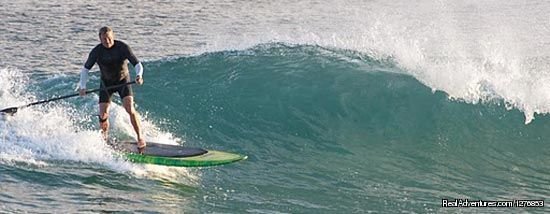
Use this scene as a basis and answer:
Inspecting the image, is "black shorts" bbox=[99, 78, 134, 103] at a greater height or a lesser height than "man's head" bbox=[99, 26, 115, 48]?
lesser

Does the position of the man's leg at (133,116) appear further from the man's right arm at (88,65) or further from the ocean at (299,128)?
the man's right arm at (88,65)

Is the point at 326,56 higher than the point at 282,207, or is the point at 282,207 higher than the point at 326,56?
the point at 326,56

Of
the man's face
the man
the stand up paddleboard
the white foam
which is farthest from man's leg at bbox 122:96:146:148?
the man's face

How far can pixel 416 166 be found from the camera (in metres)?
12.6

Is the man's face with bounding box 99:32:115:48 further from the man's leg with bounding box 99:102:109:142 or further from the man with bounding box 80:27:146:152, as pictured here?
the man's leg with bounding box 99:102:109:142

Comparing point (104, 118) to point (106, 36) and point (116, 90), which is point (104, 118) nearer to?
point (116, 90)

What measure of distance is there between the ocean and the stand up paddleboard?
17 centimetres

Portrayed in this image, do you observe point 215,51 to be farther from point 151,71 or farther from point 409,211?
point 409,211

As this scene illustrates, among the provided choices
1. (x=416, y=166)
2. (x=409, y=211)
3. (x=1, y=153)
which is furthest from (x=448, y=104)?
(x=1, y=153)

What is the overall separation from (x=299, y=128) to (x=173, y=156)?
10.1ft

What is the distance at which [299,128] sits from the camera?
1407 centimetres

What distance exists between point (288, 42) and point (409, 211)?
8.19 m

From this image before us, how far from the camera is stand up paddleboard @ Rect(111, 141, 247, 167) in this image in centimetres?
1136

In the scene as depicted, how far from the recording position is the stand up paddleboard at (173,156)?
11.4 meters
